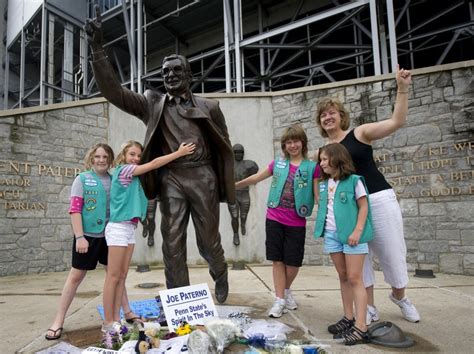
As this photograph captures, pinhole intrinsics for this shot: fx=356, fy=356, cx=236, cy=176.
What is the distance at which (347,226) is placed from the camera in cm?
234

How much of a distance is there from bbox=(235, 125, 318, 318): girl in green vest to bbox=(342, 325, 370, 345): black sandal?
A: 27.2 inches

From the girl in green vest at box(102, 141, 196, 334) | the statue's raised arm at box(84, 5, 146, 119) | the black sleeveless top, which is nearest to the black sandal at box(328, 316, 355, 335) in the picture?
the black sleeveless top

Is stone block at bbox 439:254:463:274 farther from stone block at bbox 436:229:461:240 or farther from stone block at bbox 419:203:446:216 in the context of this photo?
stone block at bbox 419:203:446:216

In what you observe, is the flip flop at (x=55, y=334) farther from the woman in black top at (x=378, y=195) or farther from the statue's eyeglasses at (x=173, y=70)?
the woman in black top at (x=378, y=195)

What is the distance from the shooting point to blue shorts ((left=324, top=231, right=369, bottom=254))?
233cm

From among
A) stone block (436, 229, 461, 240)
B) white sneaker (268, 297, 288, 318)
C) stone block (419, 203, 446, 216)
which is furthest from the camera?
stone block (419, 203, 446, 216)

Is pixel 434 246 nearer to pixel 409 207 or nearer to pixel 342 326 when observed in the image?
pixel 409 207

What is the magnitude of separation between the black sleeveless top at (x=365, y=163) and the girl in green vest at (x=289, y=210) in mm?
449

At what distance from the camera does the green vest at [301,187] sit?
9.52ft

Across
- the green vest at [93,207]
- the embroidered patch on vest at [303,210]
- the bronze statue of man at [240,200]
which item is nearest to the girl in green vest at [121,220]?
the green vest at [93,207]

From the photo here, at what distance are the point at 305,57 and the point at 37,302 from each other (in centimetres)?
1294

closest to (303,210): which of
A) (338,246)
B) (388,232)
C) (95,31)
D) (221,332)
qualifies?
(338,246)

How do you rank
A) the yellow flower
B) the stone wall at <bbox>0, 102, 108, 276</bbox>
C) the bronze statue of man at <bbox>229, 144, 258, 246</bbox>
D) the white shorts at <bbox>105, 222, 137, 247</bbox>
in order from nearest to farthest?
the yellow flower < the white shorts at <bbox>105, 222, 137, 247</bbox> < the stone wall at <bbox>0, 102, 108, 276</bbox> < the bronze statue of man at <bbox>229, 144, 258, 246</bbox>

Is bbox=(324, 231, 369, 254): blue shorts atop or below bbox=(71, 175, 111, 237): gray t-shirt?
below
